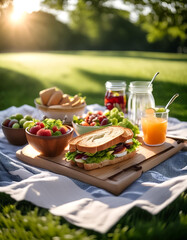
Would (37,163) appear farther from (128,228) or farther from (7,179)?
(128,228)

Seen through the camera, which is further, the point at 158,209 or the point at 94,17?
the point at 94,17

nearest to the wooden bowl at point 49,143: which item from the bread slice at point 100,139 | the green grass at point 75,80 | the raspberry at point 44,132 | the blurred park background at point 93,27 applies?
the raspberry at point 44,132

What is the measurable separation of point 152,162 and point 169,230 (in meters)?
0.81

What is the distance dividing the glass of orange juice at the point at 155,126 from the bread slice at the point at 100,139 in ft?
0.97

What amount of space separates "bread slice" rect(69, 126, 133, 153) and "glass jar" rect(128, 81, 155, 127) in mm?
701

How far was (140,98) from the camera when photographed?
9.10 feet

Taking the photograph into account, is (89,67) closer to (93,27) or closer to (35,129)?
(35,129)

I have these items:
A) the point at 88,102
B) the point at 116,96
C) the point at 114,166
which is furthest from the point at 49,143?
the point at 88,102

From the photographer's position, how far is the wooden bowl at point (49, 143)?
6.88 feet

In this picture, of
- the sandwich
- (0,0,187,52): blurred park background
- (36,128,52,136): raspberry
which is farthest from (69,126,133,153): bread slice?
(0,0,187,52): blurred park background

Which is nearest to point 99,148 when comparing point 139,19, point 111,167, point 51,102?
point 111,167

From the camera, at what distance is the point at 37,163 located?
218cm

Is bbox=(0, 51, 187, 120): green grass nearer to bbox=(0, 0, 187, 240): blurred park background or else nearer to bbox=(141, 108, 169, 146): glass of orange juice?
bbox=(0, 0, 187, 240): blurred park background

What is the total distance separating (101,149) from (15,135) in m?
1.02
